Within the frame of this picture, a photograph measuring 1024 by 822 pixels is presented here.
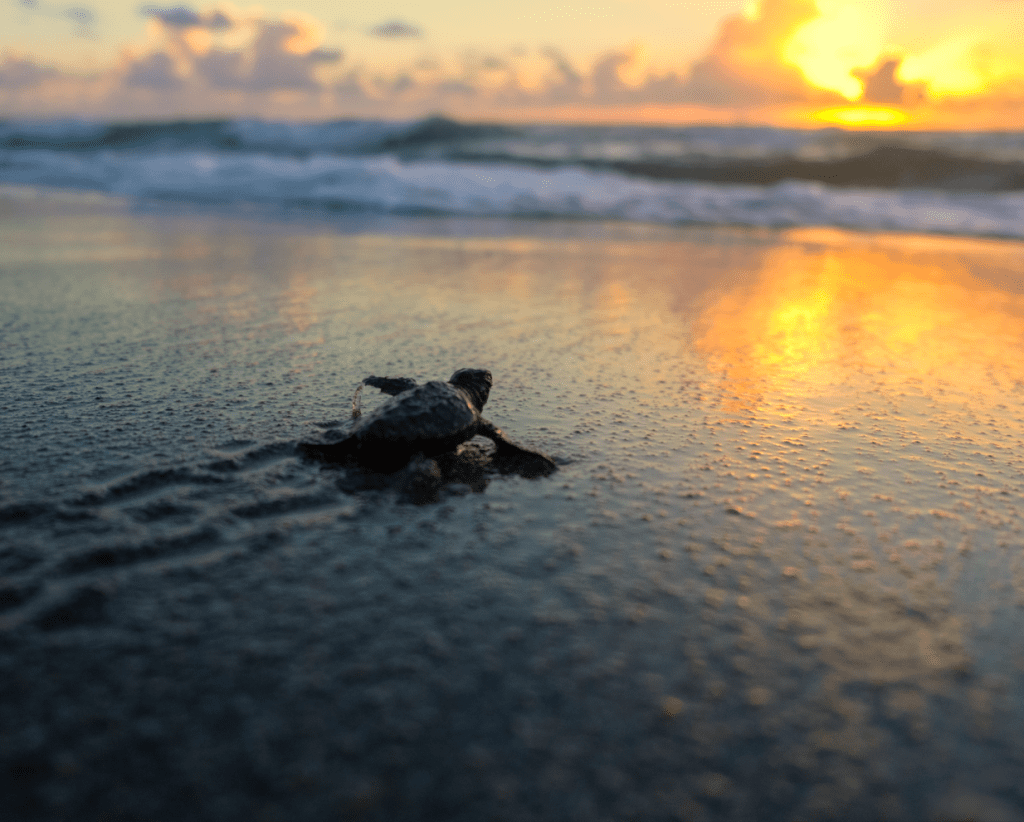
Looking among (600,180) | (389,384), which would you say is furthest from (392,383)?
(600,180)

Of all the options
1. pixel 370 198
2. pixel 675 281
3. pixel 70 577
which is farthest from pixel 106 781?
pixel 370 198

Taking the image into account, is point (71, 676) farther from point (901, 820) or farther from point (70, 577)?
point (901, 820)

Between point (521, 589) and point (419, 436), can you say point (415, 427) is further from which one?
point (521, 589)

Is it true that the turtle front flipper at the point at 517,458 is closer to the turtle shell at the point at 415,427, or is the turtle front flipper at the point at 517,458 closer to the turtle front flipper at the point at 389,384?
the turtle shell at the point at 415,427

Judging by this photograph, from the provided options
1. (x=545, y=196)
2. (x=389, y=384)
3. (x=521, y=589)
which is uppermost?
(x=545, y=196)

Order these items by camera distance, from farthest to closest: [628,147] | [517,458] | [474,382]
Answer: [628,147] < [474,382] < [517,458]
